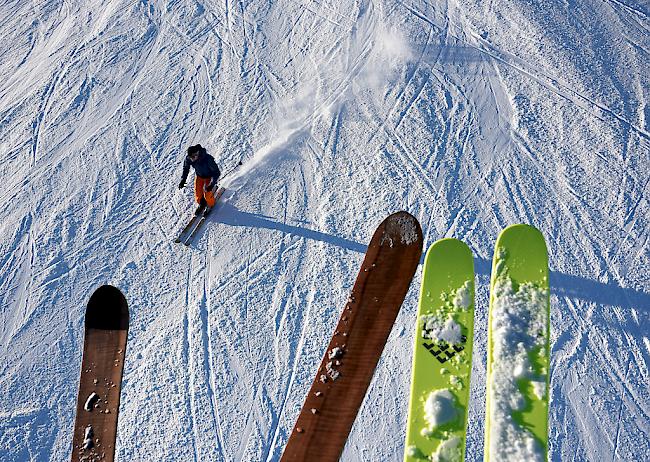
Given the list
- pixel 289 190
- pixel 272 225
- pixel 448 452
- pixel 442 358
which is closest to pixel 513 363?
pixel 442 358

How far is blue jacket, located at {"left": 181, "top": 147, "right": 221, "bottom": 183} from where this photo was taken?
249 inches

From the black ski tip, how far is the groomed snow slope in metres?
0.40

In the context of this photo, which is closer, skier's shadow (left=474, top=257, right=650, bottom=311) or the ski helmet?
skier's shadow (left=474, top=257, right=650, bottom=311)

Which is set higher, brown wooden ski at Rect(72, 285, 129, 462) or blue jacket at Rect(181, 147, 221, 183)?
blue jacket at Rect(181, 147, 221, 183)

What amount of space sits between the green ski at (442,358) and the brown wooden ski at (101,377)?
2278 mm

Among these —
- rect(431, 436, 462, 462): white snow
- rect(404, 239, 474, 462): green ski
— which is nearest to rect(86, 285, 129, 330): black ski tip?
rect(404, 239, 474, 462): green ski

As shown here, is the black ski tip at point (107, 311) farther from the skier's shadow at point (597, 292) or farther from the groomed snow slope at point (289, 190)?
the skier's shadow at point (597, 292)

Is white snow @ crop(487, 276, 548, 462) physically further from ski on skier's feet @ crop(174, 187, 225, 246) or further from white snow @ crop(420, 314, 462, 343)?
ski on skier's feet @ crop(174, 187, 225, 246)

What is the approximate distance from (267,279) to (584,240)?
3.07 metres

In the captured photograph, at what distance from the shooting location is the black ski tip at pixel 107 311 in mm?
5516

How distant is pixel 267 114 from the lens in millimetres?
7590

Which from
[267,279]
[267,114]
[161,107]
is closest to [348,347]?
[267,279]

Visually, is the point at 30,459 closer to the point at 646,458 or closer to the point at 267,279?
the point at 267,279

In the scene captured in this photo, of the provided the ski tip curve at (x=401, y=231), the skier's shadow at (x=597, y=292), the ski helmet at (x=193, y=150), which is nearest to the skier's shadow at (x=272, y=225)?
the ski tip curve at (x=401, y=231)
